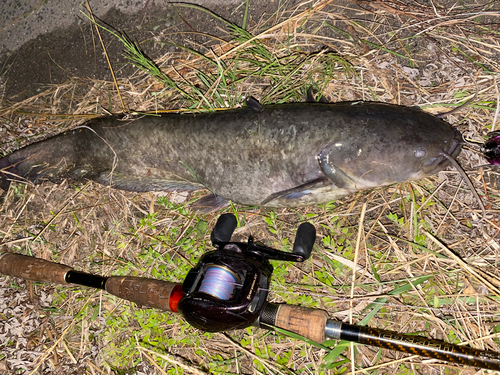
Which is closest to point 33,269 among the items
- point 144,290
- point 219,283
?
point 144,290

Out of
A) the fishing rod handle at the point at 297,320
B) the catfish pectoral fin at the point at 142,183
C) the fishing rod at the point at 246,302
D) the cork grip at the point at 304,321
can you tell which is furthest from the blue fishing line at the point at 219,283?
the catfish pectoral fin at the point at 142,183

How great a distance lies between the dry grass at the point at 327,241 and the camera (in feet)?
9.13

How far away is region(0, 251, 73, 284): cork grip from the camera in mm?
3146

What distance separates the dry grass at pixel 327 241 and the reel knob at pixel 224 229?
38 cm

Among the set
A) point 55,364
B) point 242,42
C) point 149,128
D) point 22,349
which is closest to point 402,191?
point 242,42

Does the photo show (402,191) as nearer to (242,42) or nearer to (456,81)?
(456,81)

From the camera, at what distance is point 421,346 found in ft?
7.16

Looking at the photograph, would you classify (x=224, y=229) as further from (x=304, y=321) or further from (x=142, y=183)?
(x=142, y=183)

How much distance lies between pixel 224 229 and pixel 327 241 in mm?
867

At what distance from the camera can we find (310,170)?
2.61m

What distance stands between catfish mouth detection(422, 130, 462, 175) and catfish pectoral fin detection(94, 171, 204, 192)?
1800 millimetres

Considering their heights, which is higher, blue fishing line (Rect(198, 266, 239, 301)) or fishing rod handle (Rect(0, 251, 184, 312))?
blue fishing line (Rect(198, 266, 239, 301))

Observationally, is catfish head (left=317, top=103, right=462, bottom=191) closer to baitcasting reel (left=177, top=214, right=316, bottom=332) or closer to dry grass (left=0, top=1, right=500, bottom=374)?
dry grass (left=0, top=1, right=500, bottom=374)

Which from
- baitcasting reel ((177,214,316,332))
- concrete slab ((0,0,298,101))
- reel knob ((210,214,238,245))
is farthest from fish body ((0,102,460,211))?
concrete slab ((0,0,298,101))
